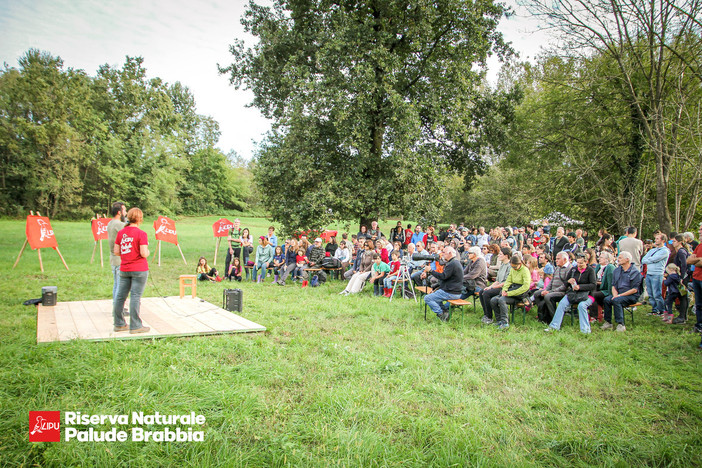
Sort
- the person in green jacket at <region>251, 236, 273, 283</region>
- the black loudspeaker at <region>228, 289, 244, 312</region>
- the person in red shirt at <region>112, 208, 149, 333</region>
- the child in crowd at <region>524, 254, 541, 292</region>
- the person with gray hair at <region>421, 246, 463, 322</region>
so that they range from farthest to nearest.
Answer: the person in green jacket at <region>251, 236, 273, 283</region> < the child in crowd at <region>524, 254, 541, 292</region> < the black loudspeaker at <region>228, 289, 244, 312</region> < the person with gray hair at <region>421, 246, 463, 322</region> < the person in red shirt at <region>112, 208, 149, 333</region>

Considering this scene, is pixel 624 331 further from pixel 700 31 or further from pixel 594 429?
pixel 700 31

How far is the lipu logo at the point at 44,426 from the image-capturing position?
9.58ft

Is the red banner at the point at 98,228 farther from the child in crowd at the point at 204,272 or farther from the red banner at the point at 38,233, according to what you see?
the child in crowd at the point at 204,272

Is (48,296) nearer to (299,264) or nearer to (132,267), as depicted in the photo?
(132,267)

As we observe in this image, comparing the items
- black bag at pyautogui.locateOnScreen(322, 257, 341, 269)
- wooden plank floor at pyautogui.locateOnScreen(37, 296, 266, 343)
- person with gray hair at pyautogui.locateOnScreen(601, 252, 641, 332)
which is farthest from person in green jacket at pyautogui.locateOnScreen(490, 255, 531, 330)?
black bag at pyautogui.locateOnScreen(322, 257, 341, 269)

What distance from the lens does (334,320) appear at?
711 centimetres

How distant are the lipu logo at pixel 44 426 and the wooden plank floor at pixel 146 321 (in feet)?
6.65

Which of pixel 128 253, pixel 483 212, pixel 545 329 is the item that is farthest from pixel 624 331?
pixel 483 212

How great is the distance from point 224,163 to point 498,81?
1337 inches

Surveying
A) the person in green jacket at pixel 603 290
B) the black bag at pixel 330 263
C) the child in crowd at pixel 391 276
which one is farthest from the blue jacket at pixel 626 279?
the black bag at pixel 330 263

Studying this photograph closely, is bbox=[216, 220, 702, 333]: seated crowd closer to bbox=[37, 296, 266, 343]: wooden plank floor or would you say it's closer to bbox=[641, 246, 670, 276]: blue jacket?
bbox=[641, 246, 670, 276]: blue jacket

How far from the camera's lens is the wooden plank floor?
5.24 m

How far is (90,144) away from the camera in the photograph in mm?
35250

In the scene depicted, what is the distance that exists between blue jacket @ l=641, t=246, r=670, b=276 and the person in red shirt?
911cm
